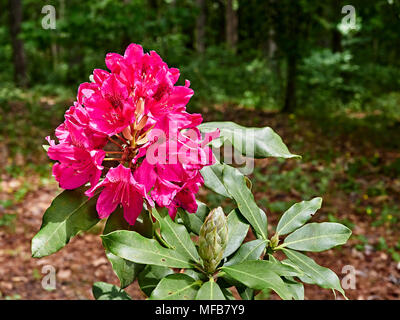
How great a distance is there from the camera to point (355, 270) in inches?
129

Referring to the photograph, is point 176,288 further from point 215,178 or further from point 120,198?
point 215,178

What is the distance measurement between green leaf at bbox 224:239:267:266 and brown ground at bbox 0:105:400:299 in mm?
2122

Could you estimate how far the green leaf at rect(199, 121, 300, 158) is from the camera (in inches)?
40.5

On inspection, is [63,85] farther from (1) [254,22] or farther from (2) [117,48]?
(1) [254,22]

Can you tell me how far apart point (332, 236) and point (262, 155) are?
28 centimetres

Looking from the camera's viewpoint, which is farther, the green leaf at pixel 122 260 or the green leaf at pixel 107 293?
the green leaf at pixel 107 293

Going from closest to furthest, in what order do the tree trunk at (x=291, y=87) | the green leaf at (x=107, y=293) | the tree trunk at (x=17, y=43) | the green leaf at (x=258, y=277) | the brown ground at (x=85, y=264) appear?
the green leaf at (x=258, y=277) → the green leaf at (x=107, y=293) → the brown ground at (x=85, y=264) → the tree trunk at (x=291, y=87) → the tree trunk at (x=17, y=43)

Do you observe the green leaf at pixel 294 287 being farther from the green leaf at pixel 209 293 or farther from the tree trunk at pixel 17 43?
the tree trunk at pixel 17 43

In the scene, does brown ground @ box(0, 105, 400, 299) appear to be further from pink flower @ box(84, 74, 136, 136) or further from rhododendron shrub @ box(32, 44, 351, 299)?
pink flower @ box(84, 74, 136, 136)

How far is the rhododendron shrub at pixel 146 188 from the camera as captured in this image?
83 cm

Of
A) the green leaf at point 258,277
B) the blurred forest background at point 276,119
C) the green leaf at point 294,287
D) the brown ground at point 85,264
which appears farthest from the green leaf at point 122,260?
the blurred forest background at point 276,119

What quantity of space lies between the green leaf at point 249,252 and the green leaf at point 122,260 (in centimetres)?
22

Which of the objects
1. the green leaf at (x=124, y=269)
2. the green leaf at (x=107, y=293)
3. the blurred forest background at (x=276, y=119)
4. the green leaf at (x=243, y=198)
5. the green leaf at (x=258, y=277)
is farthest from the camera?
the blurred forest background at (x=276, y=119)
